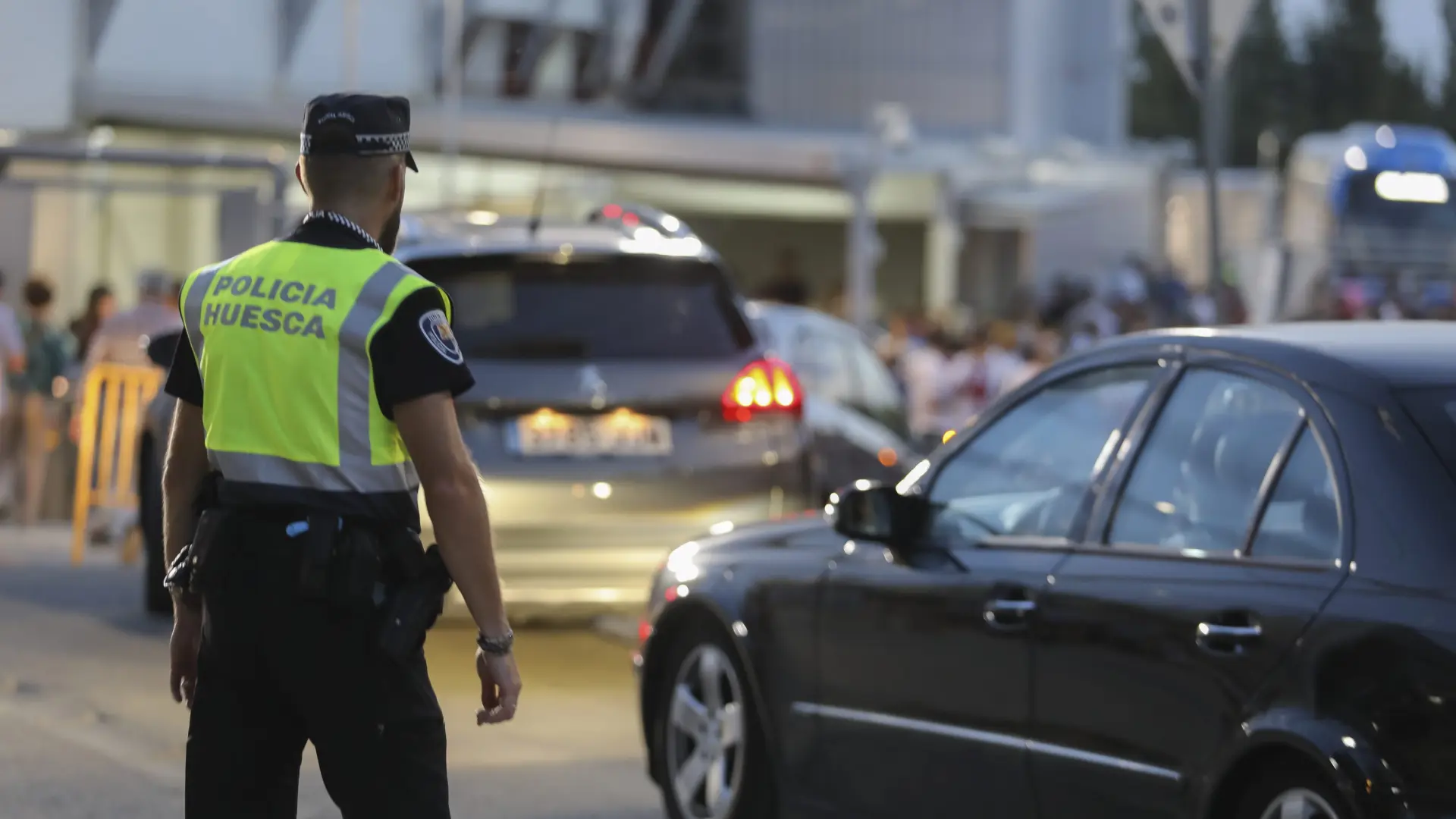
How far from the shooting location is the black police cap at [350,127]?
13.4 ft

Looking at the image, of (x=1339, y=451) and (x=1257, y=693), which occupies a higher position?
(x=1339, y=451)

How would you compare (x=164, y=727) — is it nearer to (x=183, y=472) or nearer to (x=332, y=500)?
(x=183, y=472)

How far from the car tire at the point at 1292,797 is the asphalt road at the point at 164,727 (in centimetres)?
282

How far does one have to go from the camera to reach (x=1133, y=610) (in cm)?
496

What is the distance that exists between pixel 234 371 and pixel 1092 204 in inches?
1479

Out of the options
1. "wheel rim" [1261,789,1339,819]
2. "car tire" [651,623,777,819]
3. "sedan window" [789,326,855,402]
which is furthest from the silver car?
"sedan window" [789,326,855,402]

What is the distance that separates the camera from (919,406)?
1867 centimetres

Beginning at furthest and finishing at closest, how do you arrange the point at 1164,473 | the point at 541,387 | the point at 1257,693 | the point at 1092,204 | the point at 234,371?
the point at 1092,204 < the point at 541,387 < the point at 1164,473 < the point at 1257,693 < the point at 234,371

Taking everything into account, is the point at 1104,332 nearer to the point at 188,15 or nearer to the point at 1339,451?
the point at 1339,451

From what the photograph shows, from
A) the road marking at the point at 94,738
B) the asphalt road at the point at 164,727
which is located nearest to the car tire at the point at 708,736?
the asphalt road at the point at 164,727

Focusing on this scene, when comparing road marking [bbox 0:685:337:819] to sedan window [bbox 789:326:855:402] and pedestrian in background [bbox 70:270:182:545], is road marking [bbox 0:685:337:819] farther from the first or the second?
sedan window [bbox 789:326:855:402]

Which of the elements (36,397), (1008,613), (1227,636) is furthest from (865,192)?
(1227,636)

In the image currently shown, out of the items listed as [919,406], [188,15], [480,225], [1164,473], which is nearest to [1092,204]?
[188,15]

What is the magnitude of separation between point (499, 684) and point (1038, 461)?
1.94m
